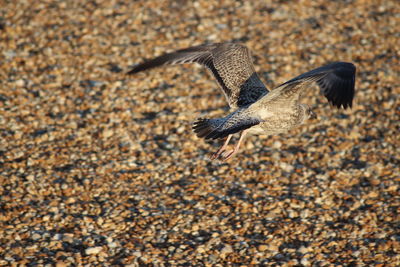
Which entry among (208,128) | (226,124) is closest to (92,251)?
(208,128)

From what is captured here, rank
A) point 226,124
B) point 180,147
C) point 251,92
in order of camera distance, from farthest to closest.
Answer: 1. point 180,147
2. point 251,92
3. point 226,124

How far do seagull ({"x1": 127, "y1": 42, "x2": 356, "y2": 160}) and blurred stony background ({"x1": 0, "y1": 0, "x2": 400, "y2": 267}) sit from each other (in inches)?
32.5

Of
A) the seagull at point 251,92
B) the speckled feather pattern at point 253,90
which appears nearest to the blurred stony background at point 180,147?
the seagull at point 251,92

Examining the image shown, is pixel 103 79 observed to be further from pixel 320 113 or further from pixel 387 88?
pixel 387 88

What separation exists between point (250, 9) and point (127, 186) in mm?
4654

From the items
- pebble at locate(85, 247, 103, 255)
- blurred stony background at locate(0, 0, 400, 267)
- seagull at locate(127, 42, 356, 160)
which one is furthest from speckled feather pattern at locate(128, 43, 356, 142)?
pebble at locate(85, 247, 103, 255)

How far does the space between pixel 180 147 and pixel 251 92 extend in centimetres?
134

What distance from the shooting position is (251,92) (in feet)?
19.3

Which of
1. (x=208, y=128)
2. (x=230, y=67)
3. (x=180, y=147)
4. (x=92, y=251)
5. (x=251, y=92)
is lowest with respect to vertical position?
(x=92, y=251)

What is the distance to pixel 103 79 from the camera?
789 centimetres

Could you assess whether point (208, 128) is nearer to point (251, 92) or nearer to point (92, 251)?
point (251, 92)

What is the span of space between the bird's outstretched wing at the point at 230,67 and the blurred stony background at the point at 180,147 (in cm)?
100

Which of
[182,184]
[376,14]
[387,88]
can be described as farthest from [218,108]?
[376,14]

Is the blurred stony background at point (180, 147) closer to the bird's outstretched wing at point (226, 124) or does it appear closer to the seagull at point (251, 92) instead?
the seagull at point (251, 92)
